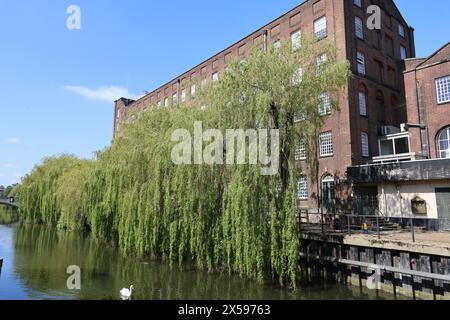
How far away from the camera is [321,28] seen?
2336cm

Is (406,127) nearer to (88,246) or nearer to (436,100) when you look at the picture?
(436,100)

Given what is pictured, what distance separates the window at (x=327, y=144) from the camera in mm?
21781

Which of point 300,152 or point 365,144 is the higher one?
point 365,144

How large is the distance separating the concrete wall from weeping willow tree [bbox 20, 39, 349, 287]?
26.2 ft

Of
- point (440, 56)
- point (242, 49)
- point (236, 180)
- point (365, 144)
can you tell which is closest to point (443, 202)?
point (365, 144)

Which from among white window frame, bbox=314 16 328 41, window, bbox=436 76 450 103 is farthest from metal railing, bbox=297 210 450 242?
white window frame, bbox=314 16 328 41

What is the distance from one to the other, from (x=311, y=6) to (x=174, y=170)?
17.2 m

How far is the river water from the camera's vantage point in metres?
11.1

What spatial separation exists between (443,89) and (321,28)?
28.7 feet

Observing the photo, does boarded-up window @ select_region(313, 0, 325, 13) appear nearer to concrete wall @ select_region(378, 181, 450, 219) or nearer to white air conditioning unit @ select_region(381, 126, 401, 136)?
white air conditioning unit @ select_region(381, 126, 401, 136)

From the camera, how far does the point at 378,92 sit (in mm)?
24391

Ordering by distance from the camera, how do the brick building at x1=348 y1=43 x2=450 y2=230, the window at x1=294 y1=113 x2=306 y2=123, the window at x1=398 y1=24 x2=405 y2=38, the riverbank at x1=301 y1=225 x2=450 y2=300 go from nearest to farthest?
the riverbank at x1=301 y1=225 x2=450 y2=300
the window at x1=294 y1=113 x2=306 y2=123
the brick building at x1=348 y1=43 x2=450 y2=230
the window at x1=398 y1=24 x2=405 y2=38

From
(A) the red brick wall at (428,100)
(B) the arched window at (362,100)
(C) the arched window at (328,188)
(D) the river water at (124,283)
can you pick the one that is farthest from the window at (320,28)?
(D) the river water at (124,283)

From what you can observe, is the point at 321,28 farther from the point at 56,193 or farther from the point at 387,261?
the point at 56,193
